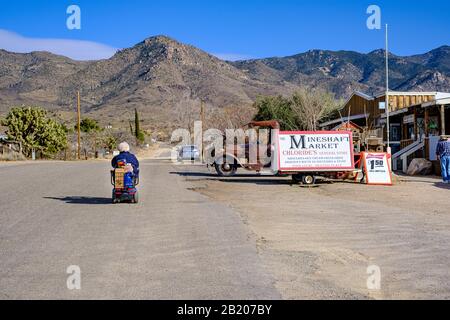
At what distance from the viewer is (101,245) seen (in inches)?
359

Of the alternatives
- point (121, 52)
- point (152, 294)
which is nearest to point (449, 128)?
point (152, 294)

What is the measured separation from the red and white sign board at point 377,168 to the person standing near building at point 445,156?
180 cm

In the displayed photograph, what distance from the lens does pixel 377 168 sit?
69.1 ft

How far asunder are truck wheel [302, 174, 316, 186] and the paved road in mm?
6447

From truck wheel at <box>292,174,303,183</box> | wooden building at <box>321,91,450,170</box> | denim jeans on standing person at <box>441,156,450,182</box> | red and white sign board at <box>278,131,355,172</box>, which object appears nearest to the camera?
denim jeans on standing person at <box>441,156,450,182</box>

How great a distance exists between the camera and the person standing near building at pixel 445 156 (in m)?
20.7

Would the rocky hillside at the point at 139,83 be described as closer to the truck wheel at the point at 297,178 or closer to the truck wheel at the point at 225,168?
the truck wheel at the point at 225,168

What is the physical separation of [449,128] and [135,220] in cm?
2481

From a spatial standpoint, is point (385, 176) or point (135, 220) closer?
point (135, 220)

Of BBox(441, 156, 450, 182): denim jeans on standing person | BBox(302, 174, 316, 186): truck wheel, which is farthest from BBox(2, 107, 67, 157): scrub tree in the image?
BBox(441, 156, 450, 182): denim jeans on standing person

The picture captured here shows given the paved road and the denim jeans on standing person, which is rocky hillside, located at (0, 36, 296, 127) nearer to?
the denim jeans on standing person

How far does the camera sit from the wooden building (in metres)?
26.2

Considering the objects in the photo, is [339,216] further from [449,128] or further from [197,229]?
[449,128]

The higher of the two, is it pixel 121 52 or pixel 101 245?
Result: pixel 121 52
